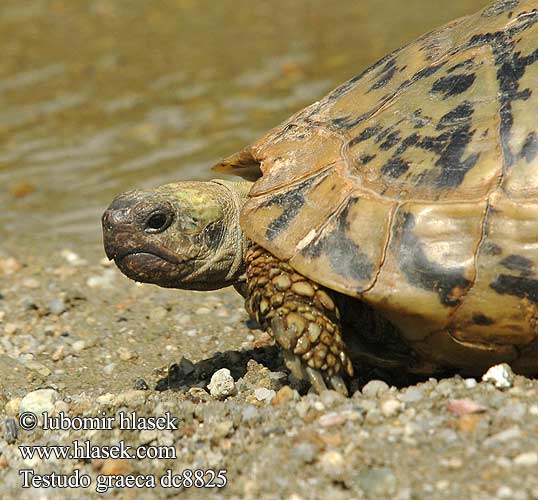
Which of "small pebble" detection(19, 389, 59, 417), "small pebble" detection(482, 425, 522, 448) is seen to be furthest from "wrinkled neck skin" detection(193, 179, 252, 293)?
"small pebble" detection(482, 425, 522, 448)

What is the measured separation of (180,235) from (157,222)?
14 centimetres

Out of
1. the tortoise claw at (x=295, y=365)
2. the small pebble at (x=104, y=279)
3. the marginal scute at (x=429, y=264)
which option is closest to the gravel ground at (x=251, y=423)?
the tortoise claw at (x=295, y=365)

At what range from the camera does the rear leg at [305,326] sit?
4.02 metres

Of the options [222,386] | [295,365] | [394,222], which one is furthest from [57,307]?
[394,222]

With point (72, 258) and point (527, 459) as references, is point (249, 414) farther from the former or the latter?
point (72, 258)

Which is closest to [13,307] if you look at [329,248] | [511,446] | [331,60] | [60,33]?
[329,248]

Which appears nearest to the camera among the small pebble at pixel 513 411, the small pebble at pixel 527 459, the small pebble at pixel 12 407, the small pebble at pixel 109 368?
the small pebble at pixel 527 459

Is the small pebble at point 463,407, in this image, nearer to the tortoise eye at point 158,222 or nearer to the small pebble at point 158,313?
the tortoise eye at point 158,222

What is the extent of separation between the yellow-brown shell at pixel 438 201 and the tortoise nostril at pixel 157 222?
403mm

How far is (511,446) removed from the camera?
322cm

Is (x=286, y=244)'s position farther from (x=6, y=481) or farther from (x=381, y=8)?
(x=381, y=8)

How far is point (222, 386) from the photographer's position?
4.39 m

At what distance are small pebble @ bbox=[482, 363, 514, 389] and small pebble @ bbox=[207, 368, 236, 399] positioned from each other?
1237 mm

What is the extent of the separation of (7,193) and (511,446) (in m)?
6.37
